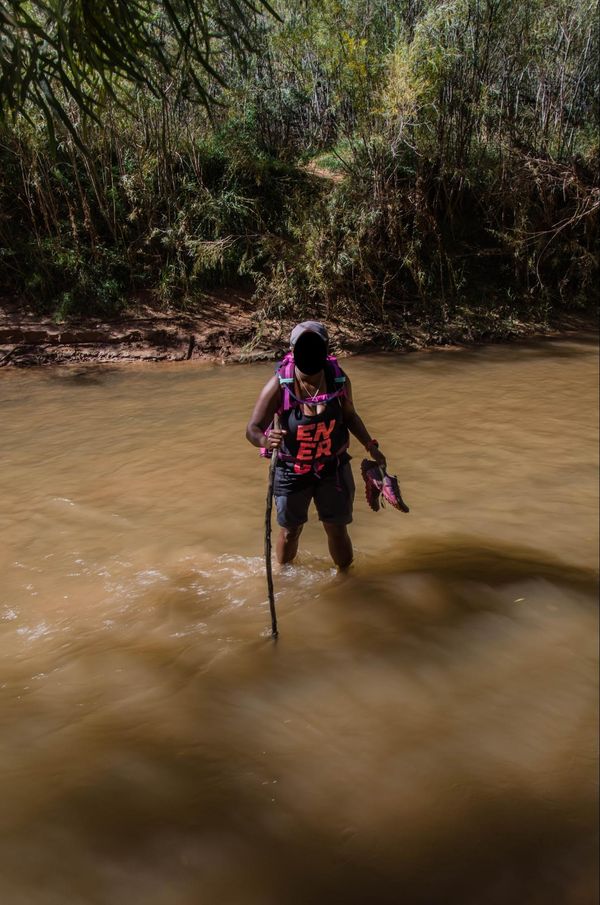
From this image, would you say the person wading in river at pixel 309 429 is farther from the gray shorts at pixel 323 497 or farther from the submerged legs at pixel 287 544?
the submerged legs at pixel 287 544

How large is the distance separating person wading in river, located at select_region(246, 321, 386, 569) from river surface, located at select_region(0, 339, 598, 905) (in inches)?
23.0

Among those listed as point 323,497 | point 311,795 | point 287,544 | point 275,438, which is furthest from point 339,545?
point 311,795

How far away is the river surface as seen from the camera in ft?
6.14

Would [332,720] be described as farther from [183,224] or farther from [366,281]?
[183,224]

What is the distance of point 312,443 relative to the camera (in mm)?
2977

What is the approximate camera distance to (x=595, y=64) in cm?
1105

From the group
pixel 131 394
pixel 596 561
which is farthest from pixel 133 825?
pixel 131 394

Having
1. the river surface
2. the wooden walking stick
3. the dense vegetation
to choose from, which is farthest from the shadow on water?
the dense vegetation

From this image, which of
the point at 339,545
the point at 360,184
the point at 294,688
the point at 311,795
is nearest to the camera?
the point at 311,795

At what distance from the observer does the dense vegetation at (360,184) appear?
9531 millimetres

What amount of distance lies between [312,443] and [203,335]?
7.02 m

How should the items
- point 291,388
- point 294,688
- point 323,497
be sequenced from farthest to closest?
point 323,497 → point 291,388 → point 294,688

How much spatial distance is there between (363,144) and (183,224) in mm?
3040

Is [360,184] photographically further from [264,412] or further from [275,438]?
[275,438]
